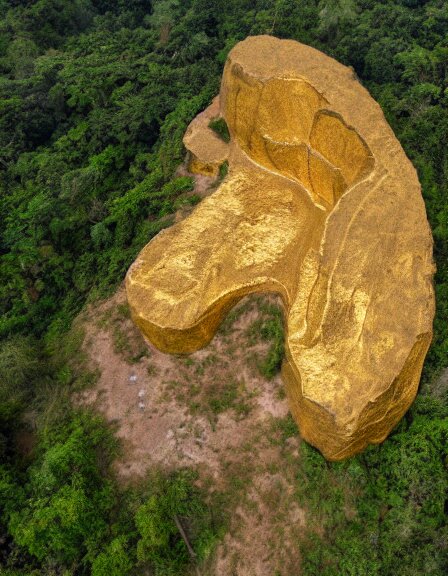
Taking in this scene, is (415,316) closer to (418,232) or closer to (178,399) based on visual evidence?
(418,232)

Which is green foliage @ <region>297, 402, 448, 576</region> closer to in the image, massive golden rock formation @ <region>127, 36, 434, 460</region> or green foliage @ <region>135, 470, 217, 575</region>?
massive golden rock formation @ <region>127, 36, 434, 460</region>

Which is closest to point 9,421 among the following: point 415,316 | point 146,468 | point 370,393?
point 146,468

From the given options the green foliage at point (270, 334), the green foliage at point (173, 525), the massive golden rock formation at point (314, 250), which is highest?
the massive golden rock formation at point (314, 250)

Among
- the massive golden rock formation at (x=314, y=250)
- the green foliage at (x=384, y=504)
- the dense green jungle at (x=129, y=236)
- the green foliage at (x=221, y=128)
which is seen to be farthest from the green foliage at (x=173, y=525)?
the green foliage at (x=221, y=128)

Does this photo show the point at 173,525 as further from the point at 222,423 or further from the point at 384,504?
the point at 384,504

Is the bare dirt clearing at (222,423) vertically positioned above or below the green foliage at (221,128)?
below

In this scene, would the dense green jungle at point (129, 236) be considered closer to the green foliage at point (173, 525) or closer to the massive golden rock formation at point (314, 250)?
the green foliage at point (173, 525)
